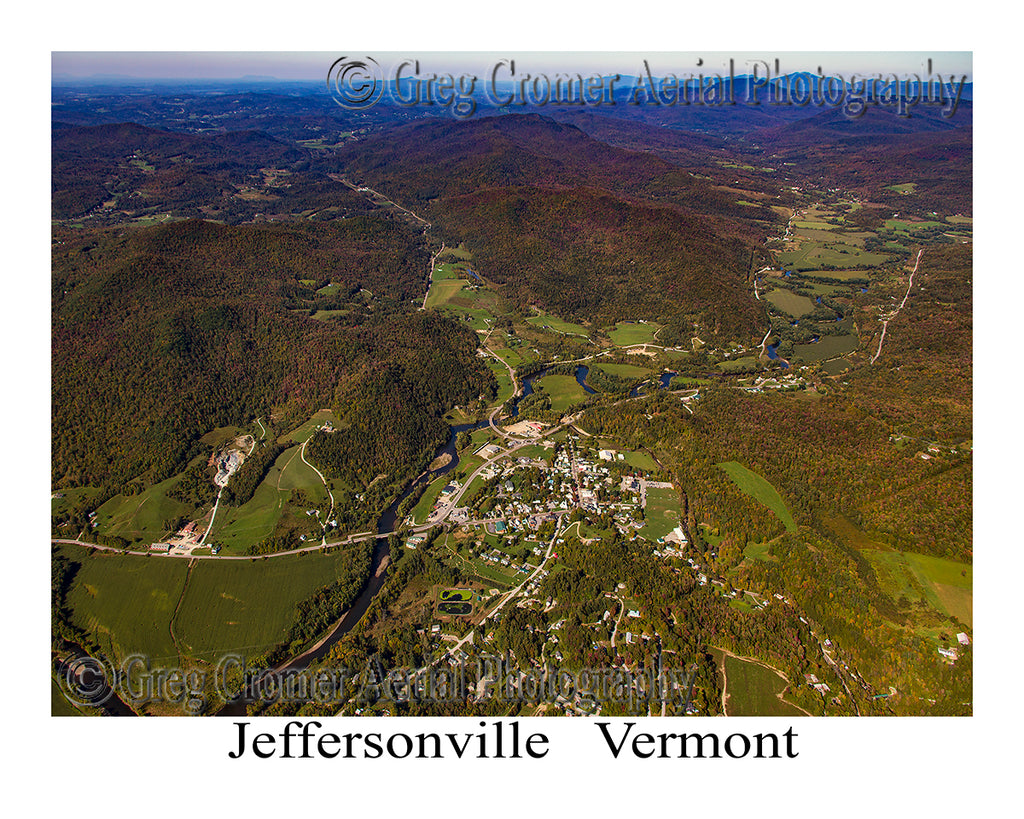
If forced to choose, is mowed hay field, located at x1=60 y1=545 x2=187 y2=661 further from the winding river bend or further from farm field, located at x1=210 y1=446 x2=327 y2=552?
the winding river bend

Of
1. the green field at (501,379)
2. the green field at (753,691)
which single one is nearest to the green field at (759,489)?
the green field at (753,691)

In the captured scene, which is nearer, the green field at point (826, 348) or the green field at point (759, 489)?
the green field at point (759, 489)

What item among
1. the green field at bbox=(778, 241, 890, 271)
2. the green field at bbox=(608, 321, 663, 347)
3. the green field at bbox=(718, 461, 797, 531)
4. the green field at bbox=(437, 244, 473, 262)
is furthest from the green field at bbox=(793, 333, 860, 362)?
the green field at bbox=(437, 244, 473, 262)

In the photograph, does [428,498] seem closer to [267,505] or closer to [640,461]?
[267,505]

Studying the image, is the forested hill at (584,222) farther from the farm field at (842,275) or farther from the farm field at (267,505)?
the farm field at (267,505)

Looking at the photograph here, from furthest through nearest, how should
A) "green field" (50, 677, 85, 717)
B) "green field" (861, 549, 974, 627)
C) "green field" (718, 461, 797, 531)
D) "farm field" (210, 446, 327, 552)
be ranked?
"green field" (718, 461, 797, 531) → "farm field" (210, 446, 327, 552) → "green field" (861, 549, 974, 627) → "green field" (50, 677, 85, 717)

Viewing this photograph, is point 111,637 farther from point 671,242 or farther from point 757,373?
point 671,242
